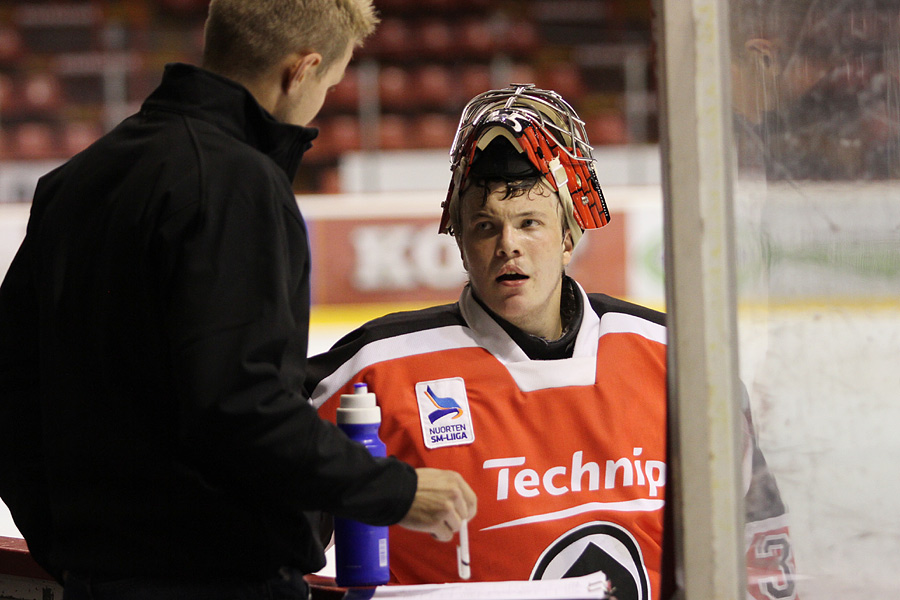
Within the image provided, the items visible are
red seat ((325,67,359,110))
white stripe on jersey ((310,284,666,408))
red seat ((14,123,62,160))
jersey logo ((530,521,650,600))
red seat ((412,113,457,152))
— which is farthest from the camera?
red seat ((325,67,359,110))

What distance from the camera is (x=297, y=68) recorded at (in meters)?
0.86

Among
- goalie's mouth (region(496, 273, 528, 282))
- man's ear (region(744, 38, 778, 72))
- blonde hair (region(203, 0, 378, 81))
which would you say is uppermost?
blonde hair (region(203, 0, 378, 81))

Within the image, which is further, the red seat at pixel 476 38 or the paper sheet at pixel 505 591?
the red seat at pixel 476 38

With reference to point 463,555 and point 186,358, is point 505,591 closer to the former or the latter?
point 463,555

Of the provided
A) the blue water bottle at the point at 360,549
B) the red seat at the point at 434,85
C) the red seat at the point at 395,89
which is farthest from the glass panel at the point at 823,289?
the red seat at the point at 395,89

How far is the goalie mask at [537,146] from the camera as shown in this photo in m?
1.32

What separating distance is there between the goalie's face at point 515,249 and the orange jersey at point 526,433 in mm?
48

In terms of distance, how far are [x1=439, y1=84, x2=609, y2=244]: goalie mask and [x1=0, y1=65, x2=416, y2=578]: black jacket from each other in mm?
517

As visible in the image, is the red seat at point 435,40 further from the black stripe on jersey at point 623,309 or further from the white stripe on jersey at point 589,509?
the white stripe on jersey at point 589,509

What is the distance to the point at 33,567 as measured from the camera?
1.21 meters

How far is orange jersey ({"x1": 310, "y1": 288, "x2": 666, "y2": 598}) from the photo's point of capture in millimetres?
1207

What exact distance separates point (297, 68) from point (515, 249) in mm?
547

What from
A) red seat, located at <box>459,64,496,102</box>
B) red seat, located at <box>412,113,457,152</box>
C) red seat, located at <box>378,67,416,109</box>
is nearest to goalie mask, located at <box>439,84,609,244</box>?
red seat, located at <box>412,113,457,152</box>

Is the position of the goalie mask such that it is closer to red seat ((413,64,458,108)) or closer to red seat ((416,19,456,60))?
red seat ((413,64,458,108))
